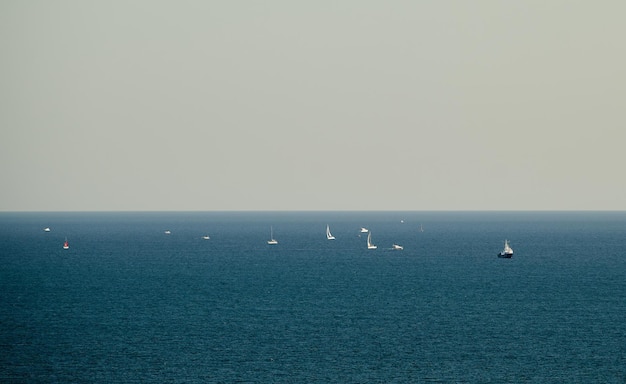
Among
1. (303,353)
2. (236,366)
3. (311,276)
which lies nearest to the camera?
(236,366)

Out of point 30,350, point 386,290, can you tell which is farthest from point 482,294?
point 30,350

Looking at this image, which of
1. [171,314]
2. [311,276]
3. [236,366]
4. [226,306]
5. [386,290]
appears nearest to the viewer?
[236,366]

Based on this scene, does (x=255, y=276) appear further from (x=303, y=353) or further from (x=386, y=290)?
(x=303, y=353)

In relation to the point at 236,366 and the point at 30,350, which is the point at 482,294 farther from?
the point at 30,350

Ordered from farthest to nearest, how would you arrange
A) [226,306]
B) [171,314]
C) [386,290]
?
[386,290] → [226,306] → [171,314]

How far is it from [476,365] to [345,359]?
14338 mm

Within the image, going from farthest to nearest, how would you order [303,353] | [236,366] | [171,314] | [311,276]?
[311,276] < [171,314] < [303,353] < [236,366]

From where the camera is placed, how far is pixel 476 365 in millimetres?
95500

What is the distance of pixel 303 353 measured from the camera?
101m

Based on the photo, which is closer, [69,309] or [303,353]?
[303,353]

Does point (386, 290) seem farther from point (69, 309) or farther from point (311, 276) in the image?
point (69, 309)

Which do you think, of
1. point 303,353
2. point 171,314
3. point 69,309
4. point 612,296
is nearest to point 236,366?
point 303,353

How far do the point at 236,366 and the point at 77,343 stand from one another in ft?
80.1

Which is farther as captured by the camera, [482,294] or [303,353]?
Answer: [482,294]
